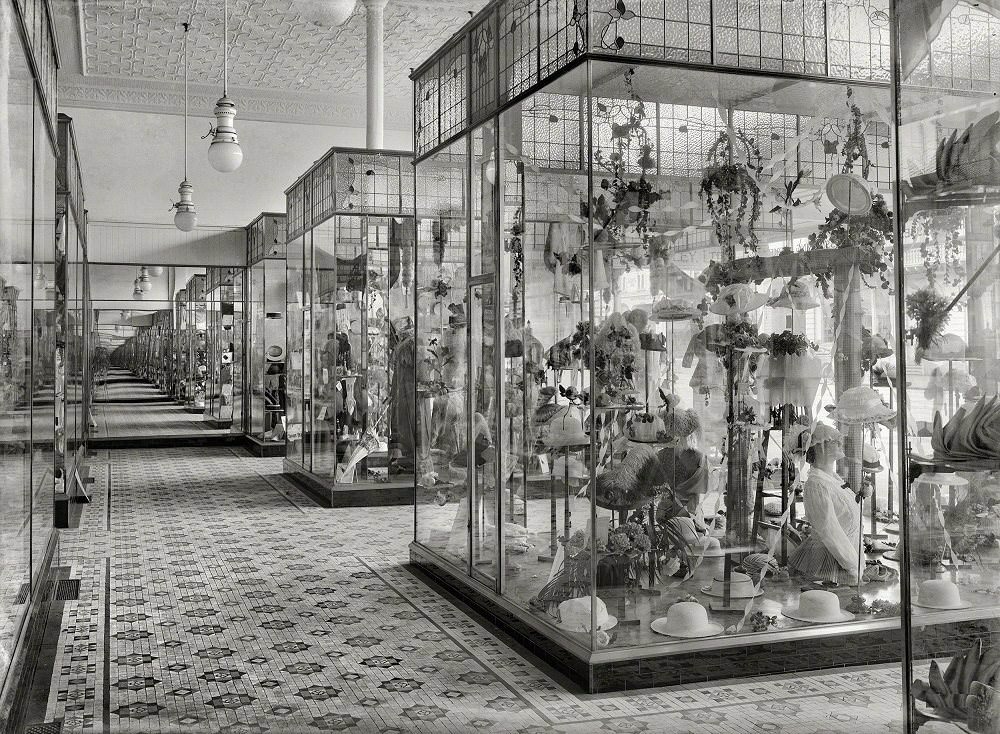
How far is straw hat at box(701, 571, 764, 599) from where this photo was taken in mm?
4281

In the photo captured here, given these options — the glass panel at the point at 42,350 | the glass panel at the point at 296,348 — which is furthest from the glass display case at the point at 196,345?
the glass panel at the point at 42,350

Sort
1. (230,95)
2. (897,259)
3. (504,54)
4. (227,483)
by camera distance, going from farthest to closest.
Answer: (230,95) → (227,483) → (504,54) → (897,259)

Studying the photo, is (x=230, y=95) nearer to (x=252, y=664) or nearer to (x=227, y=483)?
(x=227, y=483)

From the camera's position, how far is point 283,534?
7.50 meters

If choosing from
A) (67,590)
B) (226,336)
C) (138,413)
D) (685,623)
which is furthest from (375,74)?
(138,413)

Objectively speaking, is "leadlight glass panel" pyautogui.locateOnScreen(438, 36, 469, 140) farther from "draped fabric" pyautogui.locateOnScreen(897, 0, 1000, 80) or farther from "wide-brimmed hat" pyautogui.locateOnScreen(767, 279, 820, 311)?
"draped fabric" pyautogui.locateOnScreen(897, 0, 1000, 80)

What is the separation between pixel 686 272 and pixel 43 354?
9.52 ft

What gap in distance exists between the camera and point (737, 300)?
4336 mm

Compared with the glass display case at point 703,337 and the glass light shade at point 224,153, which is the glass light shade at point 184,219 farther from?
the glass display case at point 703,337

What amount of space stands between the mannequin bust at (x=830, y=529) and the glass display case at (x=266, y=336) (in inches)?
335

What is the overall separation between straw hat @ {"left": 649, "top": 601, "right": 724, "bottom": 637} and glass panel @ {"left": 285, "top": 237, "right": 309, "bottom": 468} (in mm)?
6579

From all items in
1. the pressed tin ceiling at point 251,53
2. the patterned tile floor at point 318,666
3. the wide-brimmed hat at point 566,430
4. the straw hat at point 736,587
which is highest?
the pressed tin ceiling at point 251,53

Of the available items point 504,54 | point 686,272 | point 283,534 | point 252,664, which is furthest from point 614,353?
point 283,534

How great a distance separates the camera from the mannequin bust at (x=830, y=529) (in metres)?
4.41
